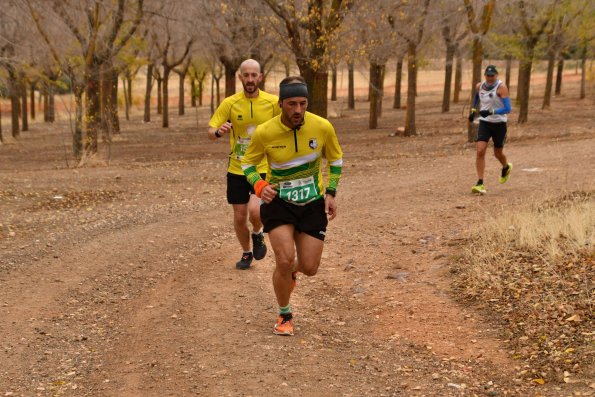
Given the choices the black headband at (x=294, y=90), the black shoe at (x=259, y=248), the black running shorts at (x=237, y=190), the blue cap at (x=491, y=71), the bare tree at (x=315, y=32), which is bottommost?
the black shoe at (x=259, y=248)

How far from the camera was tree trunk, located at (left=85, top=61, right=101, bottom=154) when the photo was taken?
69.4 ft

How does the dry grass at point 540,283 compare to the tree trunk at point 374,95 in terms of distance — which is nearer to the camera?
the dry grass at point 540,283

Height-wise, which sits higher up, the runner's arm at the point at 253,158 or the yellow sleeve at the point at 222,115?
the yellow sleeve at the point at 222,115

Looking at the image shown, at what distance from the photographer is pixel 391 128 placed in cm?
3186

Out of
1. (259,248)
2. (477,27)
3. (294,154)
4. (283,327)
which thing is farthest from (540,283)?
(477,27)

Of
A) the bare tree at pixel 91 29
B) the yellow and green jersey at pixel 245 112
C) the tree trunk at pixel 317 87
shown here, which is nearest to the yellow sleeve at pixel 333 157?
the yellow and green jersey at pixel 245 112

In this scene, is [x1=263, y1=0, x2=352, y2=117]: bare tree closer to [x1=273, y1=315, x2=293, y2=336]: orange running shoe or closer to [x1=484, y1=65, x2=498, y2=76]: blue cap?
[x1=484, y1=65, x2=498, y2=76]: blue cap

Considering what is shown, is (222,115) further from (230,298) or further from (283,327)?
(283,327)

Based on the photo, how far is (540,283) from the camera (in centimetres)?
688

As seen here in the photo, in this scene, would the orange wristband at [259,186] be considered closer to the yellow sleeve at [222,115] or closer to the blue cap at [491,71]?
the yellow sleeve at [222,115]

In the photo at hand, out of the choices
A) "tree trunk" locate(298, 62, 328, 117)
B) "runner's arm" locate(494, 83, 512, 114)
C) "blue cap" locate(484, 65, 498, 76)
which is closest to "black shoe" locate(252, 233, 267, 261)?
"blue cap" locate(484, 65, 498, 76)

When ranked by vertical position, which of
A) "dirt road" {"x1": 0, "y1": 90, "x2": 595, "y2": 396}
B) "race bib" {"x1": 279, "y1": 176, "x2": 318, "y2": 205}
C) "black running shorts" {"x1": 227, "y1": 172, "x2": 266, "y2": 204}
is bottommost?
"dirt road" {"x1": 0, "y1": 90, "x2": 595, "y2": 396}

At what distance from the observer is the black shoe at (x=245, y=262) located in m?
8.68

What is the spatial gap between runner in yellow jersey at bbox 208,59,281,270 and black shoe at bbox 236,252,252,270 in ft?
1.24
